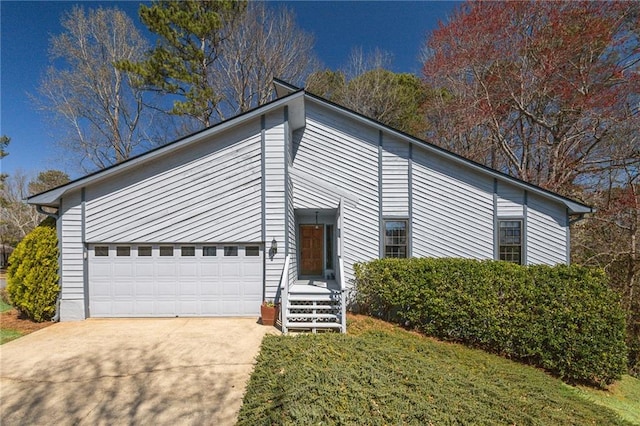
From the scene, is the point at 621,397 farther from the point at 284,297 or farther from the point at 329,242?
the point at 329,242

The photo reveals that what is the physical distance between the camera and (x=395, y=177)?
8.91 m

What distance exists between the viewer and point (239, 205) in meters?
7.79

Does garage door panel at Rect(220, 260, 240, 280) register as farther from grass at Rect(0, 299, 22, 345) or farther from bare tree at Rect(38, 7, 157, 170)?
bare tree at Rect(38, 7, 157, 170)

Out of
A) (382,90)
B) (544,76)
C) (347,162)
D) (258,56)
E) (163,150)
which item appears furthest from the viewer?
(382,90)

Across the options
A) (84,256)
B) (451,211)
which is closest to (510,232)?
(451,211)

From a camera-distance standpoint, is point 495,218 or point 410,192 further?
point 410,192

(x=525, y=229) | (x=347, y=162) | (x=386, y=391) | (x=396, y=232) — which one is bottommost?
(x=386, y=391)

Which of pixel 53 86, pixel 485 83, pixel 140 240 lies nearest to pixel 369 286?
pixel 140 240

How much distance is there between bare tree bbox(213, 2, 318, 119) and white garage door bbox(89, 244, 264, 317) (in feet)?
37.7

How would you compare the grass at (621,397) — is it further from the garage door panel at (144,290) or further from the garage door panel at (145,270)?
the garage door panel at (145,270)

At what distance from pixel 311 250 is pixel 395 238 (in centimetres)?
307

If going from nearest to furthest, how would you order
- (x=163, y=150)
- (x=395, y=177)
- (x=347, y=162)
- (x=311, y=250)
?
(x=163, y=150)
(x=395, y=177)
(x=347, y=162)
(x=311, y=250)

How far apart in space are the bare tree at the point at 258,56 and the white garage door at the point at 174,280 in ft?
37.7

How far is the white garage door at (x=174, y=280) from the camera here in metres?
7.65
